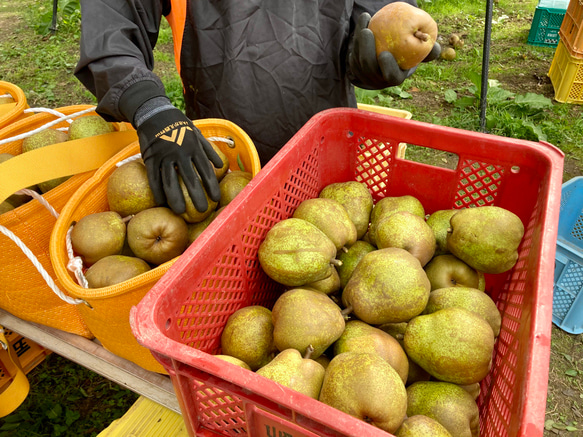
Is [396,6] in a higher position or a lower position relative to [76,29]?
higher

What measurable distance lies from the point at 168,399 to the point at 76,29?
846cm

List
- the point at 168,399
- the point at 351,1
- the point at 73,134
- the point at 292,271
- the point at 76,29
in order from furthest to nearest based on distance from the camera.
Answer: the point at 76,29 < the point at 351,1 < the point at 73,134 < the point at 168,399 < the point at 292,271

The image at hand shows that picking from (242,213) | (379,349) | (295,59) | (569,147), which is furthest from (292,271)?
(569,147)

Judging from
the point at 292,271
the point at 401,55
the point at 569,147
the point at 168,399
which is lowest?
the point at 569,147

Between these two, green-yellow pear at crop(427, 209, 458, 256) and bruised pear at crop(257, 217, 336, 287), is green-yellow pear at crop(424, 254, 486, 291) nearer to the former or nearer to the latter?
green-yellow pear at crop(427, 209, 458, 256)

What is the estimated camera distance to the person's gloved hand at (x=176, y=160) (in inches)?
73.8

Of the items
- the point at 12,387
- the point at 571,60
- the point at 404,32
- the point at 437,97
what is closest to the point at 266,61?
the point at 404,32

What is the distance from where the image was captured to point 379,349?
1478mm

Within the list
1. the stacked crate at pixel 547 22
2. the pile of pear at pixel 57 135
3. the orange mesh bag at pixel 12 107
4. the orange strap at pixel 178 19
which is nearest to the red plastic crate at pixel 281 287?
the orange strap at pixel 178 19

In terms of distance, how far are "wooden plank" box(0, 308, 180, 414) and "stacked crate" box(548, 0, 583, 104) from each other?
5.85 meters

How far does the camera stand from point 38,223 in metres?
1.93

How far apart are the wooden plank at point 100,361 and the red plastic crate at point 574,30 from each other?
5.81 m

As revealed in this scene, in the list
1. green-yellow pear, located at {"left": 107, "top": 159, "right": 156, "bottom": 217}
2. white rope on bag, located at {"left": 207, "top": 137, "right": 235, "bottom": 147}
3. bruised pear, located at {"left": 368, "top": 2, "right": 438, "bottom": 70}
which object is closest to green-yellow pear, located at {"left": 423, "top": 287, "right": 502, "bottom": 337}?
bruised pear, located at {"left": 368, "top": 2, "right": 438, "bottom": 70}

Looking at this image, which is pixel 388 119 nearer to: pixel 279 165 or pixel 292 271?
pixel 279 165
